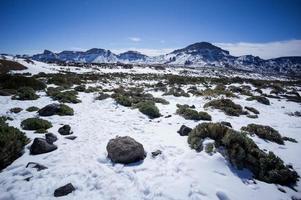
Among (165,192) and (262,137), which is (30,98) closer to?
(165,192)

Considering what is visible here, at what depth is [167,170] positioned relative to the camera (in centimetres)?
621

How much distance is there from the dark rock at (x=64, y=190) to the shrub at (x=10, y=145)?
2.29 m

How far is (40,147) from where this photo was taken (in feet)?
23.1

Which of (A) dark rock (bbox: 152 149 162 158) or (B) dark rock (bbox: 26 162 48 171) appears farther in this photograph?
(A) dark rock (bbox: 152 149 162 158)

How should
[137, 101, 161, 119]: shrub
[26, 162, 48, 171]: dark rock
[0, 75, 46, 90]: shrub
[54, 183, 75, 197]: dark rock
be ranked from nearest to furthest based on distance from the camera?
[54, 183, 75, 197]: dark rock < [26, 162, 48, 171]: dark rock < [137, 101, 161, 119]: shrub < [0, 75, 46, 90]: shrub

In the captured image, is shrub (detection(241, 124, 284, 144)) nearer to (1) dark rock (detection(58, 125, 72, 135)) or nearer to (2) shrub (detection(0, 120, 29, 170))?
(1) dark rock (detection(58, 125, 72, 135))

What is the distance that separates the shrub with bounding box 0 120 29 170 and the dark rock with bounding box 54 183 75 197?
7.50 ft

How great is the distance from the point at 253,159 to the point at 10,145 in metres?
7.57

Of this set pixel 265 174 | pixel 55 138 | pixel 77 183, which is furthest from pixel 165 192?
pixel 55 138

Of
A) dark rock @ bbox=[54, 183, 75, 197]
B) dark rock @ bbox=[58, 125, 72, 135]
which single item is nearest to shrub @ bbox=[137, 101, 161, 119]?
dark rock @ bbox=[58, 125, 72, 135]

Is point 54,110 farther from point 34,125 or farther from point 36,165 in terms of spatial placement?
point 36,165

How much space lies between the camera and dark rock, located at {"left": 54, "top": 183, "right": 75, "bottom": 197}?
500cm

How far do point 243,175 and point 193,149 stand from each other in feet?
6.26

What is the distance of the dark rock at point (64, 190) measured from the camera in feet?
16.4
